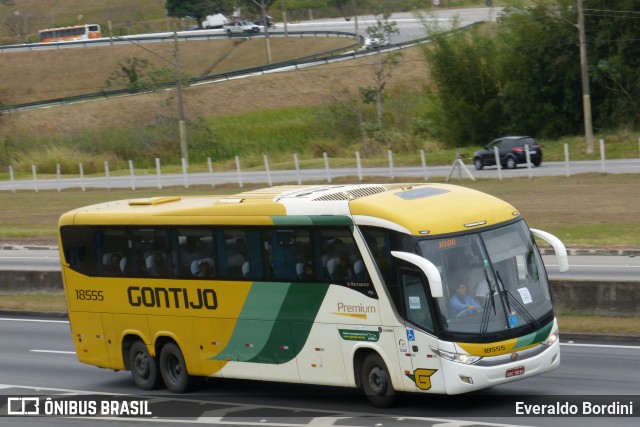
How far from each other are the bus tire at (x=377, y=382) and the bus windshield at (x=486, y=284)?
4.02 feet

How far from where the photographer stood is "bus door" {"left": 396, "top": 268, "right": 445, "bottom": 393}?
12938mm

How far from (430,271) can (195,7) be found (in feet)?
378

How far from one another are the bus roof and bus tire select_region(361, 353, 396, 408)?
1772mm

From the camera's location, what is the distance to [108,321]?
1728 cm

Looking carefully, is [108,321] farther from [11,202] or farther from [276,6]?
[276,6]

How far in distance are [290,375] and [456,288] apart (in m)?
3.05

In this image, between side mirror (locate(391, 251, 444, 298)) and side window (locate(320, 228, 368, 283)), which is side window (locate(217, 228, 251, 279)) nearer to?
side window (locate(320, 228, 368, 283))

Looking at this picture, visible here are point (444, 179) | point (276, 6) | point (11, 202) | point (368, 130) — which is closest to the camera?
point (444, 179)

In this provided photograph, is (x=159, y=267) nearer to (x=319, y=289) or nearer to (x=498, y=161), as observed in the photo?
(x=319, y=289)

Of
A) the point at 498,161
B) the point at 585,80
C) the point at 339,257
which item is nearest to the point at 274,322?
the point at 339,257

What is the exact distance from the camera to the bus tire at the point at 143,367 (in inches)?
656

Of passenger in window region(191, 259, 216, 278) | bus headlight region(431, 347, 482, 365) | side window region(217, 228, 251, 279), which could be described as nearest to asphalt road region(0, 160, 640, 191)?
passenger in window region(191, 259, 216, 278)

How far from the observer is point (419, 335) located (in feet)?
42.9

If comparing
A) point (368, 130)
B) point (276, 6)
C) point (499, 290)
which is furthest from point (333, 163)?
point (276, 6)
